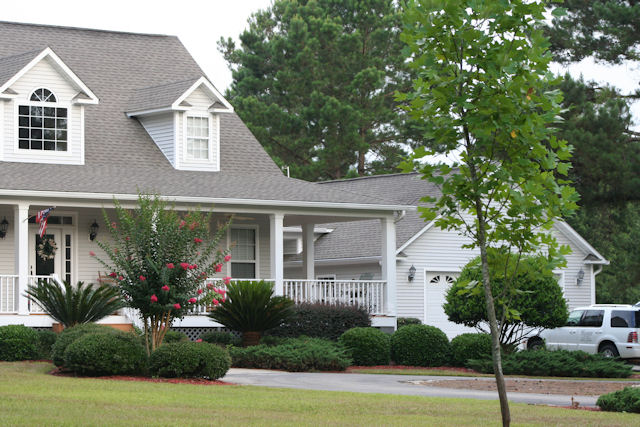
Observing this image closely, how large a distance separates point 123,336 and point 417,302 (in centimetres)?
1555

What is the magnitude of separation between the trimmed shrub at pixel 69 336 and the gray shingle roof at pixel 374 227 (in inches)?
519

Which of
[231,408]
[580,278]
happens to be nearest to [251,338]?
[231,408]

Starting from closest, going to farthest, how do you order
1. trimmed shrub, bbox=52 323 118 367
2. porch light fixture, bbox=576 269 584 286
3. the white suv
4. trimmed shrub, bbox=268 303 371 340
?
1. trimmed shrub, bbox=52 323 118 367
2. trimmed shrub, bbox=268 303 371 340
3. the white suv
4. porch light fixture, bbox=576 269 584 286

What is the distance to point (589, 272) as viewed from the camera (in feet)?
114

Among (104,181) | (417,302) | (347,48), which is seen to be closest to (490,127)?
(104,181)

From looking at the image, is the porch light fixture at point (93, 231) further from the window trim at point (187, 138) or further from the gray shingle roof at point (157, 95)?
the gray shingle roof at point (157, 95)

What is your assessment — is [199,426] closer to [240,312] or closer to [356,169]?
[240,312]

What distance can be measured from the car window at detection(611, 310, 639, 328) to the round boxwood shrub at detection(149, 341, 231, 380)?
507 inches

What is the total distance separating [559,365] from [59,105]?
13287 millimetres

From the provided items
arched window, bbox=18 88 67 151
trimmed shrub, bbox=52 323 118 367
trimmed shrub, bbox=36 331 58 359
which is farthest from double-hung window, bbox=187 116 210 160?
trimmed shrub, bbox=52 323 118 367

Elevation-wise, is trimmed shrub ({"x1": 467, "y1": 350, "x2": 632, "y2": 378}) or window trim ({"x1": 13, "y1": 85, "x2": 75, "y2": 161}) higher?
window trim ({"x1": 13, "y1": 85, "x2": 75, "y2": 161})

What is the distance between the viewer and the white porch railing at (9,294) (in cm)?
2228

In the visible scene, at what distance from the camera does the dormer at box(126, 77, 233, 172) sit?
26.4 metres

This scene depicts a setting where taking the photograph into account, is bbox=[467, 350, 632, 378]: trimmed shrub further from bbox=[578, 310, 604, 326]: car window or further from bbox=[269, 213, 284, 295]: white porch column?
bbox=[269, 213, 284, 295]: white porch column
